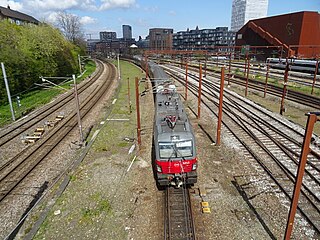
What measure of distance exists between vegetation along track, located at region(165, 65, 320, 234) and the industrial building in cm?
4007

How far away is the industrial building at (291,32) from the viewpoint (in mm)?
60281

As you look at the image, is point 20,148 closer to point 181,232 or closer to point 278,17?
point 181,232

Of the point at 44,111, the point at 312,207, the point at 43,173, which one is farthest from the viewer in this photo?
the point at 44,111

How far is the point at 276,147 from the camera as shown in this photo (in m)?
16.2

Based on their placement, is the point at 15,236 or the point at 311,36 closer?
the point at 15,236

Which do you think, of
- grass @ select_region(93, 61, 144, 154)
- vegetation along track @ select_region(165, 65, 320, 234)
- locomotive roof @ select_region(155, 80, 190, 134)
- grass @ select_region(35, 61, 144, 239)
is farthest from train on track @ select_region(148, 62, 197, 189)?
grass @ select_region(93, 61, 144, 154)

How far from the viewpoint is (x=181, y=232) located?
923 centimetres

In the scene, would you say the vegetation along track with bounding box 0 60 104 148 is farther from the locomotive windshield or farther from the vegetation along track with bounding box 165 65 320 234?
the vegetation along track with bounding box 165 65 320 234

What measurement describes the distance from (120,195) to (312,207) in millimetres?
9371

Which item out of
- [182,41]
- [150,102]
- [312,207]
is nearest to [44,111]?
[150,102]

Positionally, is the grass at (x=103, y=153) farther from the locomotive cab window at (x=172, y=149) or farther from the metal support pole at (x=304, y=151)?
the metal support pole at (x=304, y=151)

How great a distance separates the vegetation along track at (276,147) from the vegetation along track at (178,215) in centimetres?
515

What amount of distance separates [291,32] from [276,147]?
61.4 m

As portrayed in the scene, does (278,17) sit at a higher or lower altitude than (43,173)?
higher
